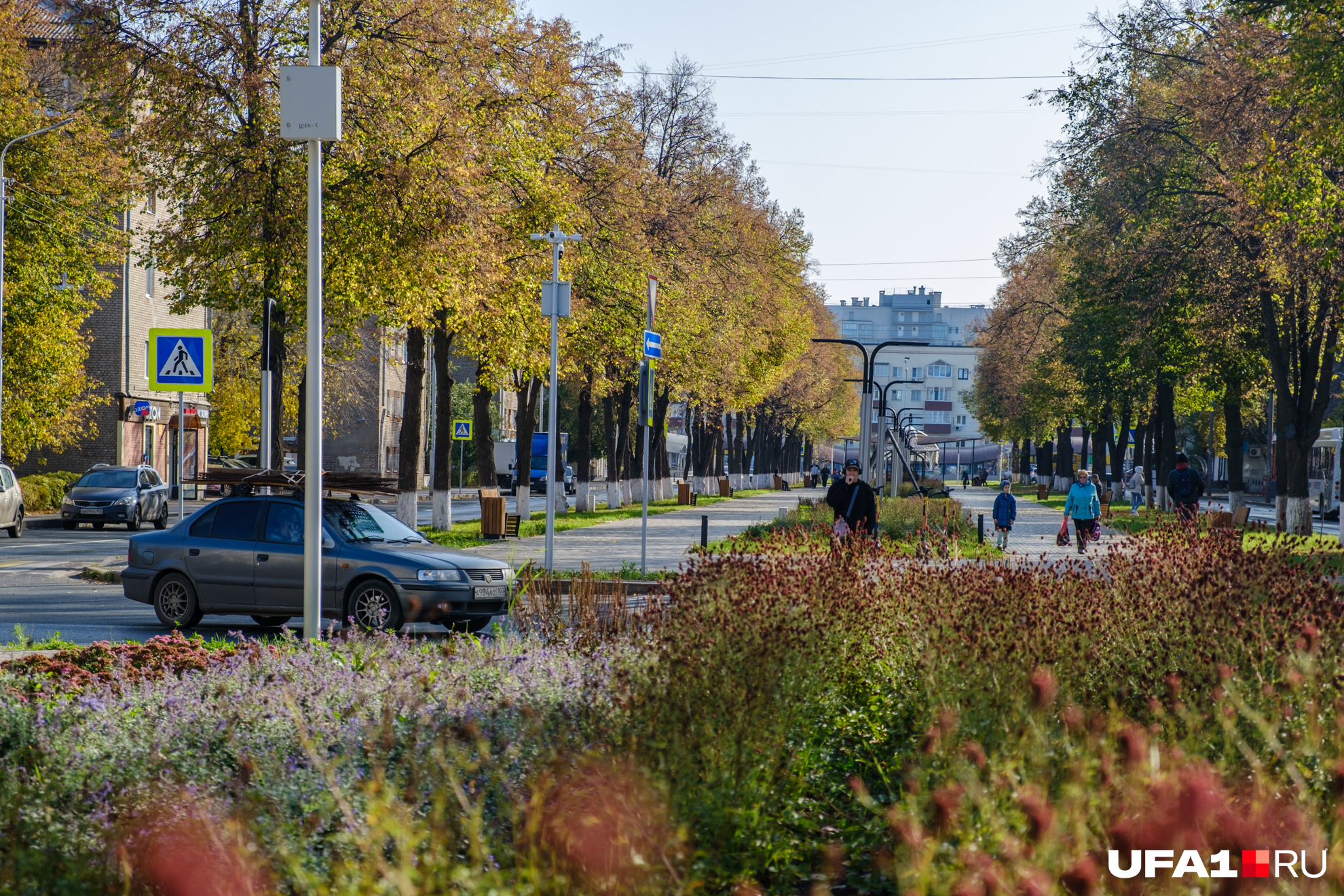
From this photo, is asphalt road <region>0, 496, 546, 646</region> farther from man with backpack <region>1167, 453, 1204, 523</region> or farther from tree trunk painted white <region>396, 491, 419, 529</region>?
man with backpack <region>1167, 453, 1204, 523</region>

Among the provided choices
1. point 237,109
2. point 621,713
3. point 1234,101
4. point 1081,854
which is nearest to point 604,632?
point 621,713

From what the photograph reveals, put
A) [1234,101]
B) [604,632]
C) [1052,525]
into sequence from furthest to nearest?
1. [1052,525]
2. [1234,101]
3. [604,632]

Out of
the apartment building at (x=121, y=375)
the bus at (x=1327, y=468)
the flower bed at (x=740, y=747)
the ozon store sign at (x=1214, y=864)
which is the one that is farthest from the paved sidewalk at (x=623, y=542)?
the bus at (x=1327, y=468)

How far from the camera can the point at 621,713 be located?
5.77 meters

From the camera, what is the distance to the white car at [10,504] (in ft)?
95.8

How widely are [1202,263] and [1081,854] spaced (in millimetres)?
30439

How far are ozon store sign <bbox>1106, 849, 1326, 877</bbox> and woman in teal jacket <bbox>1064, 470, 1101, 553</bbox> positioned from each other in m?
21.5

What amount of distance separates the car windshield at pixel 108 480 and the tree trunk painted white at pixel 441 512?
10369 millimetres

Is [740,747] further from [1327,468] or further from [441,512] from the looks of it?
[1327,468]

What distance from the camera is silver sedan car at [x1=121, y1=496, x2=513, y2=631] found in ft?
45.4

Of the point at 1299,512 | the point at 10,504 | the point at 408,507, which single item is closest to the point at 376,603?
the point at 408,507

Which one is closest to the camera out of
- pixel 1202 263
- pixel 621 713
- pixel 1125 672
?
pixel 621 713

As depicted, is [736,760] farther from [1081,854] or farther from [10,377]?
[10,377]

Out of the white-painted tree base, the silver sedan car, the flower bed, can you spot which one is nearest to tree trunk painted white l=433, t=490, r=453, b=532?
the white-painted tree base
